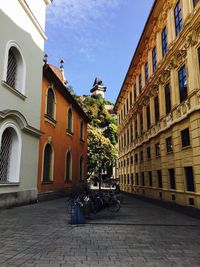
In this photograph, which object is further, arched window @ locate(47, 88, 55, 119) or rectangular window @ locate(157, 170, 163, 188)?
rectangular window @ locate(157, 170, 163, 188)

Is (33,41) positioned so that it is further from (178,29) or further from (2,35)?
(178,29)

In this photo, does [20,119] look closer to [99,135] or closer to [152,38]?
[152,38]

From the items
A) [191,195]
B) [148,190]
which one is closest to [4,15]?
[191,195]

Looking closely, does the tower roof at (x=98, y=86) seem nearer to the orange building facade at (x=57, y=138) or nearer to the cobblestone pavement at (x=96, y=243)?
the orange building facade at (x=57, y=138)

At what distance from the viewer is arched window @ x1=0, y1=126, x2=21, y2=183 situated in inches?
471

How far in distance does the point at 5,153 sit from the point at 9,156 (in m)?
0.37

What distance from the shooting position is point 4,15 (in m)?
12.1

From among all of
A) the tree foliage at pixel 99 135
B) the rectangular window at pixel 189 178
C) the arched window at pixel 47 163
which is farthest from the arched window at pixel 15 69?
the tree foliage at pixel 99 135

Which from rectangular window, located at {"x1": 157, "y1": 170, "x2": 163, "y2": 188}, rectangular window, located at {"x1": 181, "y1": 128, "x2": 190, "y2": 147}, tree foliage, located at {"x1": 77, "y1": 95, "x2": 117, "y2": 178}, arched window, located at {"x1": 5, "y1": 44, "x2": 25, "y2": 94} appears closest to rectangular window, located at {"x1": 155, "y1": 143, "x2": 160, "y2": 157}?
rectangular window, located at {"x1": 157, "y1": 170, "x2": 163, "y2": 188}

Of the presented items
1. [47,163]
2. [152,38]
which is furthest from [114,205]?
[152,38]

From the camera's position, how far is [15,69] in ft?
44.2

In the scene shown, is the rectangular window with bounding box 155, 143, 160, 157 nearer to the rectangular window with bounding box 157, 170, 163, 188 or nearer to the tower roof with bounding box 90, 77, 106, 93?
the rectangular window with bounding box 157, 170, 163, 188

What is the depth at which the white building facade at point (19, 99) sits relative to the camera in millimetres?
11758

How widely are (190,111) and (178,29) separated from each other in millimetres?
5858
